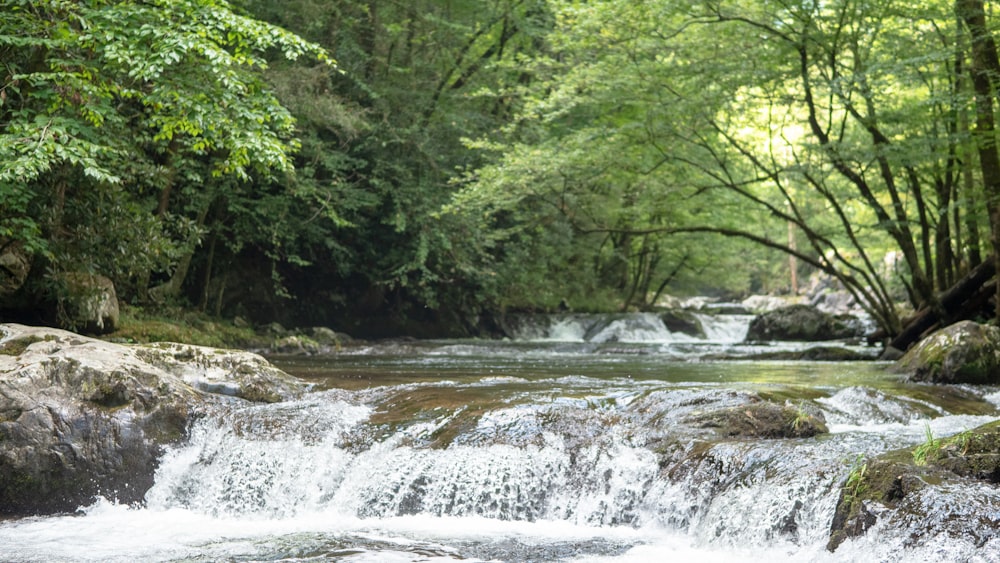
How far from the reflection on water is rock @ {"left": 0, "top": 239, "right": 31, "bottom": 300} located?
4.51 metres

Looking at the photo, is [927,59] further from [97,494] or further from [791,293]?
[791,293]

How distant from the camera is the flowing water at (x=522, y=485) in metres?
4.82

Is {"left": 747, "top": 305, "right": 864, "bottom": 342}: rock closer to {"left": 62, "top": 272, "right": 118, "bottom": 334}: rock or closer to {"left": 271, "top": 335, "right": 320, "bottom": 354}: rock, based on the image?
{"left": 271, "top": 335, "right": 320, "bottom": 354}: rock

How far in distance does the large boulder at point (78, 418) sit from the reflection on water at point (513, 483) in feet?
0.64

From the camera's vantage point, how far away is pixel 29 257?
1008 cm

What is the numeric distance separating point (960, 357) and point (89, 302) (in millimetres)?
11008

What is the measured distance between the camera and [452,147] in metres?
19.0

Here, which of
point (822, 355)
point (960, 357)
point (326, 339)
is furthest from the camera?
point (326, 339)

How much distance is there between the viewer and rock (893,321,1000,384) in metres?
9.55

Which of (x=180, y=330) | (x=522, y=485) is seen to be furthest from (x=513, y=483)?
(x=180, y=330)

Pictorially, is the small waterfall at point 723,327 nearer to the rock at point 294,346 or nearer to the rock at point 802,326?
the rock at point 802,326

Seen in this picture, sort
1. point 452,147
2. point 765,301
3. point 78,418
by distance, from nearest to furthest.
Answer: point 78,418 < point 452,147 < point 765,301

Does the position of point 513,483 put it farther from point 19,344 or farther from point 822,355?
point 822,355

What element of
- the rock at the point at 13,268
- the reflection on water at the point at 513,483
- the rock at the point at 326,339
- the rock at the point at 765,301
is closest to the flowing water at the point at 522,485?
the reflection on water at the point at 513,483
